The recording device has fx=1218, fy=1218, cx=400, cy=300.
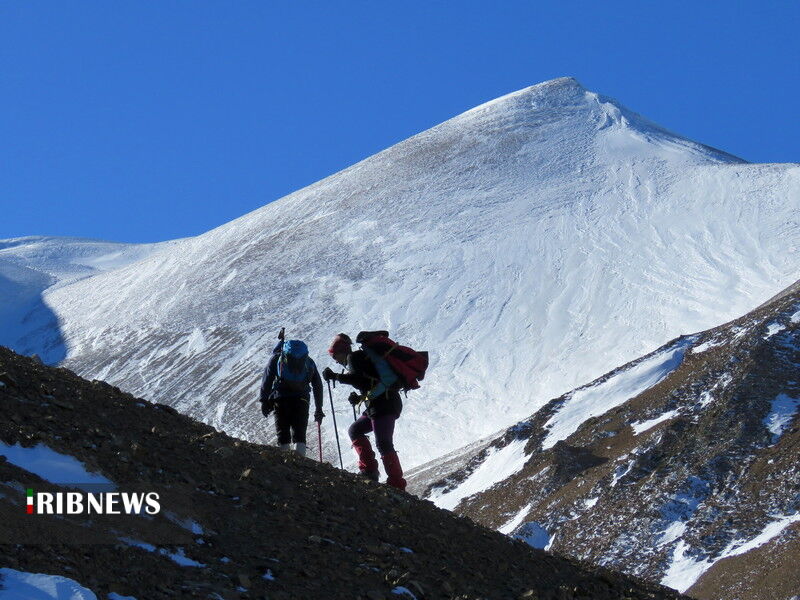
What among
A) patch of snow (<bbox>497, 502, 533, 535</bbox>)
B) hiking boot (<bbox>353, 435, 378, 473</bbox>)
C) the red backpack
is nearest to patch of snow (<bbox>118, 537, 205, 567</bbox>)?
the red backpack

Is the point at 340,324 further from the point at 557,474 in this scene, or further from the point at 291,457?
the point at 291,457

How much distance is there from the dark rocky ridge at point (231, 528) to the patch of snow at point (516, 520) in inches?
1027

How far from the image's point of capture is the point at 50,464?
32.0ft

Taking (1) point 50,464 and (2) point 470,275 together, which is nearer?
(1) point 50,464

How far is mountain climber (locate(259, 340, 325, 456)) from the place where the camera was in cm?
1570

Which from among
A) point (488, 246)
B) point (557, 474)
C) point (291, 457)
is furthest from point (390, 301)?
point (291, 457)

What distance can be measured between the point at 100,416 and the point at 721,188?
104 meters

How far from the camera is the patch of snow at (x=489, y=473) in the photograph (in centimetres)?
4656

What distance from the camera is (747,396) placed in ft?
134

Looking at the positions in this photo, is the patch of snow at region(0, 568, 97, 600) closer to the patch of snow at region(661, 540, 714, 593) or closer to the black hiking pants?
the black hiking pants

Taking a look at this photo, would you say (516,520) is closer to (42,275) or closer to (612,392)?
(612,392)

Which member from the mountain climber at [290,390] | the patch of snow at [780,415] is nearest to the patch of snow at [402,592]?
the mountain climber at [290,390]

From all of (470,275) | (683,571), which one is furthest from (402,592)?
(470,275)

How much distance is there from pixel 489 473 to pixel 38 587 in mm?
42042
